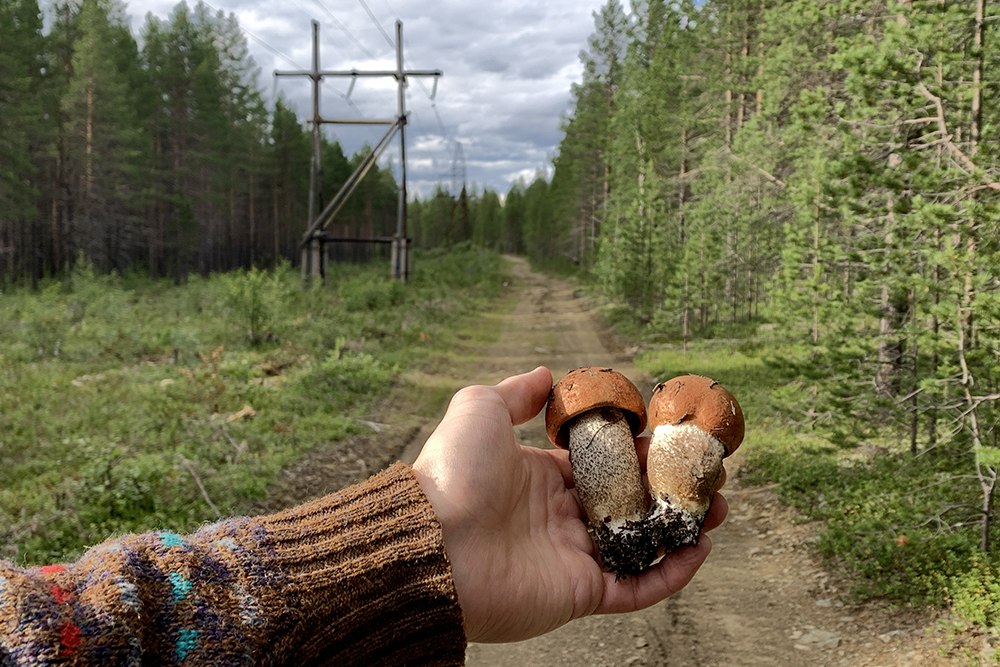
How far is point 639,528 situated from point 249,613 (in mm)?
1729

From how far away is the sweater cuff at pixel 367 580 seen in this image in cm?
180

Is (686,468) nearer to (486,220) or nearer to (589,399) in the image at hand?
(589,399)

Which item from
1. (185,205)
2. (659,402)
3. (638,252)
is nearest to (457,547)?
(659,402)

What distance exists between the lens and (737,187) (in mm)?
16938

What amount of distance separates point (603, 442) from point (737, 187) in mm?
15840

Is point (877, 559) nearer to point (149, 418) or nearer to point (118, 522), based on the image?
point (118, 522)

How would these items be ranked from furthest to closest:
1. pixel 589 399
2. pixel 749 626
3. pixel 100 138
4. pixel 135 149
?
A: pixel 135 149 < pixel 100 138 < pixel 749 626 < pixel 589 399

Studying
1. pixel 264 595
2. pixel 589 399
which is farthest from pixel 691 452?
pixel 264 595

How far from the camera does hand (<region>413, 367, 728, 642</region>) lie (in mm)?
2416

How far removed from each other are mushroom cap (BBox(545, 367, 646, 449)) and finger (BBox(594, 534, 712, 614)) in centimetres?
61

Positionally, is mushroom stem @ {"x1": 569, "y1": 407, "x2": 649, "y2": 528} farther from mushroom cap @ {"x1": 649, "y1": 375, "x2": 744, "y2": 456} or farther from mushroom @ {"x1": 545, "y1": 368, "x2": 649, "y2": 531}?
mushroom cap @ {"x1": 649, "y1": 375, "x2": 744, "y2": 456}

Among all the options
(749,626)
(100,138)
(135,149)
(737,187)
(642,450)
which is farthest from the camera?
(135,149)

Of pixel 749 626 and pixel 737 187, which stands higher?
pixel 737 187

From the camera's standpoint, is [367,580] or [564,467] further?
[564,467]
